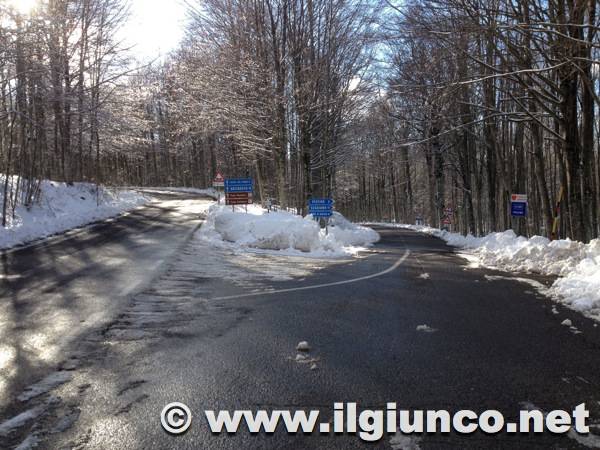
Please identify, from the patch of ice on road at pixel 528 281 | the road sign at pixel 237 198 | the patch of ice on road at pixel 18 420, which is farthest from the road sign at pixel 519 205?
the patch of ice on road at pixel 18 420

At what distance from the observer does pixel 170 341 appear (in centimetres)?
507

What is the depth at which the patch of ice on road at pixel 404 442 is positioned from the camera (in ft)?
9.73

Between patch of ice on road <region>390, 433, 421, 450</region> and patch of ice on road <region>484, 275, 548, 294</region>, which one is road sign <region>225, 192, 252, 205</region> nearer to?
patch of ice on road <region>484, 275, 548, 294</region>

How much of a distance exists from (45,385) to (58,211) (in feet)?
55.2

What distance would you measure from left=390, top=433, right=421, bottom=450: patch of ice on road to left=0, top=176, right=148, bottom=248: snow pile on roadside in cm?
1308

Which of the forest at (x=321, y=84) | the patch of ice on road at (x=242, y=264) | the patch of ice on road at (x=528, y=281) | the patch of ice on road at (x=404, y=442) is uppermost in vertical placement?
the forest at (x=321, y=84)

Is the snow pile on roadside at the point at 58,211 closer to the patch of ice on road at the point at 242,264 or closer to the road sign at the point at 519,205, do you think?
the patch of ice on road at the point at 242,264

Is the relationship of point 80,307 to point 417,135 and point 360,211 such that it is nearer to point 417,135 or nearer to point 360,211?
point 417,135

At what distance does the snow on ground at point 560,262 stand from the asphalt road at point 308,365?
1.34ft

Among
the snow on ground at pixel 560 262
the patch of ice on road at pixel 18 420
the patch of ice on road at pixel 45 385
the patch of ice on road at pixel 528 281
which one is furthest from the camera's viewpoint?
the patch of ice on road at pixel 528 281

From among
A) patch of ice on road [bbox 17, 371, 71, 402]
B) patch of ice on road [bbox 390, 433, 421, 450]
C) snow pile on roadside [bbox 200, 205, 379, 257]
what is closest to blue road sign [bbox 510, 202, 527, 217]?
snow pile on roadside [bbox 200, 205, 379, 257]

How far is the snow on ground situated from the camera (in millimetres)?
6820

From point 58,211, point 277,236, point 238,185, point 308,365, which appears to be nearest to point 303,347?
point 308,365

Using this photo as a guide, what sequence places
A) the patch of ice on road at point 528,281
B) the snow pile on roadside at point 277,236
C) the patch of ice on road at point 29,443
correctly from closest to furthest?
1. the patch of ice on road at point 29,443
2. the patch of ice on road at point 528,281
3. the snow pile on roadside at point 277,236
